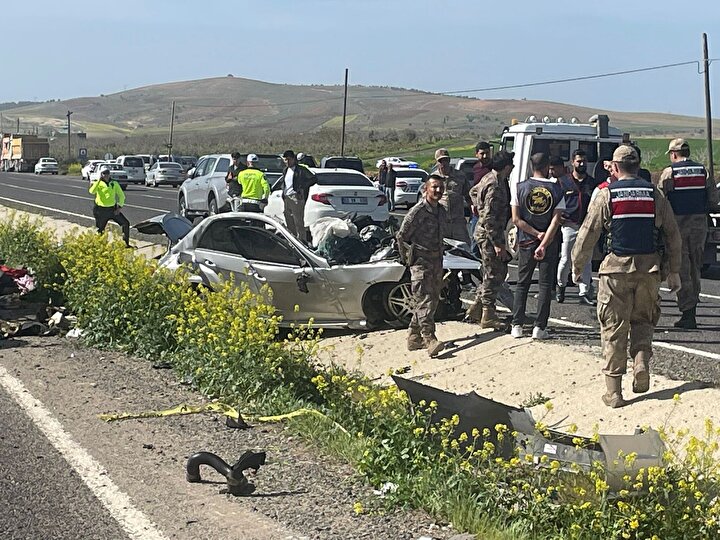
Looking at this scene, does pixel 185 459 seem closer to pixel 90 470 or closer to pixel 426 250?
pixel 90 470

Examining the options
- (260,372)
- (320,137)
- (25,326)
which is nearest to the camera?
(260,372)

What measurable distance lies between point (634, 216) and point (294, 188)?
445 inches

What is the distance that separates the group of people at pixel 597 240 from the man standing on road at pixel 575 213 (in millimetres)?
16

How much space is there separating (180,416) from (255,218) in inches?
164

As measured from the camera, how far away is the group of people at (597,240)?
321 inches

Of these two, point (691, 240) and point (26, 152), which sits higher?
point (26, 152)

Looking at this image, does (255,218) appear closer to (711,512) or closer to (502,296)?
(502,296)

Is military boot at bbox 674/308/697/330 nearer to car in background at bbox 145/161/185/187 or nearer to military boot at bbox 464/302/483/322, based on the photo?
military boot at bbox 464/302/483/322

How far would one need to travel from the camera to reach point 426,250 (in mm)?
10500

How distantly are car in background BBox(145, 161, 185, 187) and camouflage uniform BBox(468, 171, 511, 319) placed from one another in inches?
1743

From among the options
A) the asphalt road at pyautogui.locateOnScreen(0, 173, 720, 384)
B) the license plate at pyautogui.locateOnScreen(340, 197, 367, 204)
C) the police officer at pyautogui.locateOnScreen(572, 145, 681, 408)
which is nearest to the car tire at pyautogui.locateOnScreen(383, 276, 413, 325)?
the asphalt road at pyautogui.locateOnScreen(0, 173, 720, 384)

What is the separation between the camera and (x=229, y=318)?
380 inches

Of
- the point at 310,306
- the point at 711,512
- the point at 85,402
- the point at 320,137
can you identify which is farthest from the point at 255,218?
the point at 320,137

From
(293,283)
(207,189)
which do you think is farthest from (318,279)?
(207,189)
